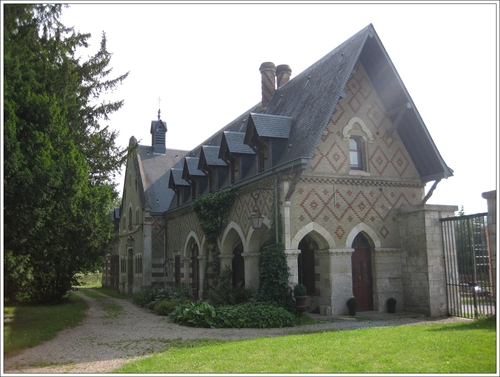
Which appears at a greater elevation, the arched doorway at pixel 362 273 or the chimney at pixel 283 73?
the chimney at pixel 283 73

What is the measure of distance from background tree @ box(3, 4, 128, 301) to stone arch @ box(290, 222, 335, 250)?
19.1ft

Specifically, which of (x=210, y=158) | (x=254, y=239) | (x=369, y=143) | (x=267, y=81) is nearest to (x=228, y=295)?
(x=254, y=239)

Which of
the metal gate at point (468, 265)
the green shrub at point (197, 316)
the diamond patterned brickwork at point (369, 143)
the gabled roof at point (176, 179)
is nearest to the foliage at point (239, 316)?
the green shrub at point (197, 316)

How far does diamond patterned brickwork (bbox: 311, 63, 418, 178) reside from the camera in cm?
1511

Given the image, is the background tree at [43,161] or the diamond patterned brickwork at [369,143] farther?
the diamond patterned brickwork at [369,143]

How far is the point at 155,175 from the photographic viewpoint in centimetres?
2903

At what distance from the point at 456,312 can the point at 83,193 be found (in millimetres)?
11160

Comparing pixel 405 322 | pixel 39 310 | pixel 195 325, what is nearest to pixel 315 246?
pixel 405 322

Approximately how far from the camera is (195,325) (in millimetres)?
13180

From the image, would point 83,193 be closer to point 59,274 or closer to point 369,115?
point 59,274

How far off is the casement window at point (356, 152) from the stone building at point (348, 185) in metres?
0.03

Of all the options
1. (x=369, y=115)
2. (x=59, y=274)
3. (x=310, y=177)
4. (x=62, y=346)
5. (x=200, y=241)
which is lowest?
(x=62, y=346)

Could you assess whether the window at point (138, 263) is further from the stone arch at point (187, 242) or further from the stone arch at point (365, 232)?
the stone arch at point (365, 232)

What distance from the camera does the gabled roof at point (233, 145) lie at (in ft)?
56.8
